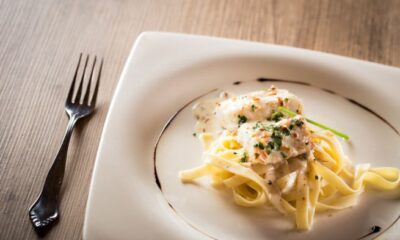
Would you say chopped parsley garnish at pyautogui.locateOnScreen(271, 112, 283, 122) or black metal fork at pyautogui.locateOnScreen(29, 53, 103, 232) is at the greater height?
chopped parsley garnish at pyautogui.locateOnScreen(271, 112, 283, 122)

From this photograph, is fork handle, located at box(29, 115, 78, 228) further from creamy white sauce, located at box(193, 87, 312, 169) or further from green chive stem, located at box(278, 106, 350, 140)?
green chive stem, located at box(278, 106, 350, 140)

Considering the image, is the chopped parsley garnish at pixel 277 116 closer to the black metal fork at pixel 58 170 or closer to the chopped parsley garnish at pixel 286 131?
the chopped parsley garnish at pixel 286 131

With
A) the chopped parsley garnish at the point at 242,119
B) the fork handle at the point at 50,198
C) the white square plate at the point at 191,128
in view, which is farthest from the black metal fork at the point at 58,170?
the chopped parsley garnish at the point at 242,119

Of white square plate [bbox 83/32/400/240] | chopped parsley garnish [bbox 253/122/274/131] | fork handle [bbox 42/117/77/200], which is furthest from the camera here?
chopped parsley garnish [bbox 253/122/274/131]

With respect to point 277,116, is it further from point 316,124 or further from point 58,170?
point 58,170

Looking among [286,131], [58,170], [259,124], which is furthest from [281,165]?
[58,170]

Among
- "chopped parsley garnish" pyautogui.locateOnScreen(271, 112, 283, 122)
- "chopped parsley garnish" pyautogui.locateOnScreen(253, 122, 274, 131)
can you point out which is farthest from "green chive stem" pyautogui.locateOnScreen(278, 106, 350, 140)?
"chopped parsley garnish" pyautogui.locateOnScreen(253, 122, 274, 131)
